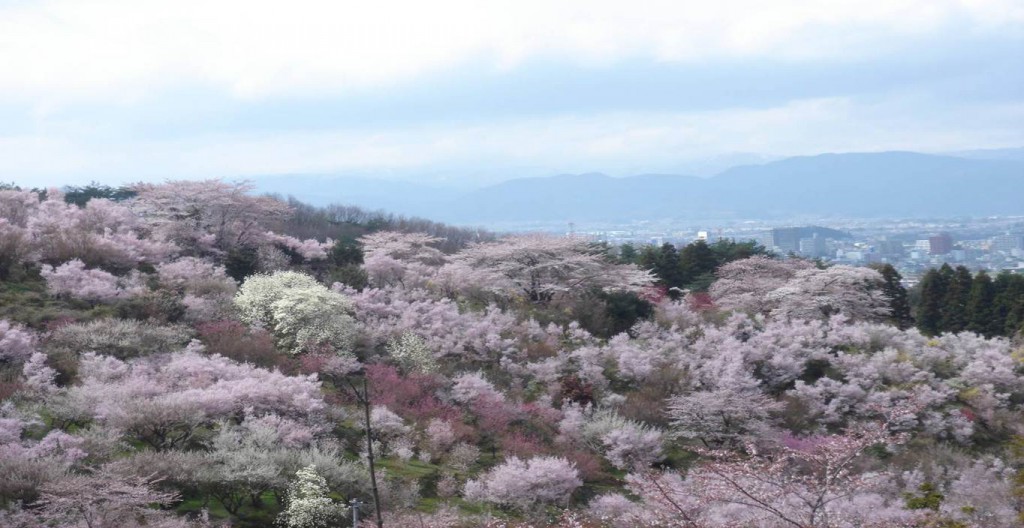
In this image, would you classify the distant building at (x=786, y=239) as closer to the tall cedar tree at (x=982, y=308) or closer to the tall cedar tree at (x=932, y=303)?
the tall cedar tree at (x=932, y=303)

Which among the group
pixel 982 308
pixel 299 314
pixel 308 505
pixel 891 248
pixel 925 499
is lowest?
pixel 891 248

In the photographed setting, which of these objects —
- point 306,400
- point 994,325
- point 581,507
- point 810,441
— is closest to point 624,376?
point 810,441

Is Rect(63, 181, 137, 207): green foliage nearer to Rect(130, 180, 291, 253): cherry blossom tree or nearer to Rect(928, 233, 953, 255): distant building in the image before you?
Rect(130, 180, 291, 253): cherry blossom tree

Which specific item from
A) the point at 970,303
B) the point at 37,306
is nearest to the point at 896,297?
the point at 970,303

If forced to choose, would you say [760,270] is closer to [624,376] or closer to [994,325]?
[994,325]

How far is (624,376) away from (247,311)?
8.75 meters

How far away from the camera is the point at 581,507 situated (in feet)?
43.3

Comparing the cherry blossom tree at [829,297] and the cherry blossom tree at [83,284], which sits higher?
the cherry blossom tree at [83,284]

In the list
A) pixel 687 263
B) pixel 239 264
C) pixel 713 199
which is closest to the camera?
pixel 239 264

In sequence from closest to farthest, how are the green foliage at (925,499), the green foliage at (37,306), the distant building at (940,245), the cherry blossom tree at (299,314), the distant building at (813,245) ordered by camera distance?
the green foliage at (925,499)
the green foliage at (37,306)
the cherry blossom tree at (299,314)
the distant building at (940,245)
the distant building at (813,245)

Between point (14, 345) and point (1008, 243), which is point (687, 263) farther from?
point (1008, 243)

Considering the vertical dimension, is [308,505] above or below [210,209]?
below

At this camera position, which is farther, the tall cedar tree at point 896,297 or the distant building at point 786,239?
the distant building at point 786,239

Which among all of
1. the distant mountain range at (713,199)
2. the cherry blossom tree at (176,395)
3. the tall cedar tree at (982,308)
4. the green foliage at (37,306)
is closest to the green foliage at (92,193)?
the green foliage at (37,306)
